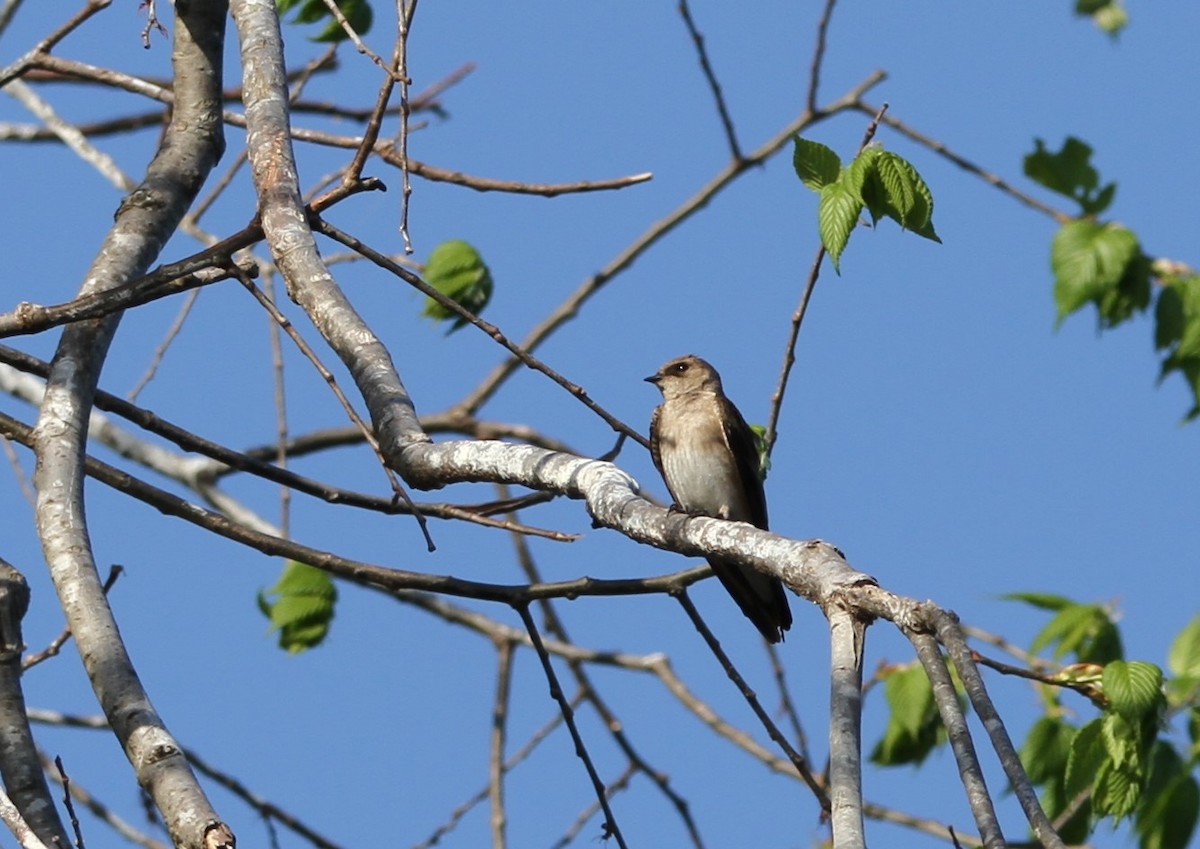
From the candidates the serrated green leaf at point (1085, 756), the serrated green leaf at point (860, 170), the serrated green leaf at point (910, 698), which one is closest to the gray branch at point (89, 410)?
the serrated green leaf at point (860, 170)

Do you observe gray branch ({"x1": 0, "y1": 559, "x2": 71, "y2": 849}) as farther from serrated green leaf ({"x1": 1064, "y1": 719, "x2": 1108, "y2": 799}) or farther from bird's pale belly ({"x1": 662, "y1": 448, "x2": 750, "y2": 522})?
bird's pale belly ({"x1": 662, "y1": 448, "x2": 750, "y2": 522})

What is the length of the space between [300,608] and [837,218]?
3.24m

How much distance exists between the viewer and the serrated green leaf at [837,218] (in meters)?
4.27

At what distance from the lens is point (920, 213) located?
14.5 feet

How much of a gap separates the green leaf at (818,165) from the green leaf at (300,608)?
9.91ft

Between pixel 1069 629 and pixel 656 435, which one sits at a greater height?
pixel 656 435

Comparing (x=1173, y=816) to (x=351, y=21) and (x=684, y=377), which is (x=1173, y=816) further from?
(x=351, y=21)

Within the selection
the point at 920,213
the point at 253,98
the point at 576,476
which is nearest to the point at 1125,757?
the point at 920,213

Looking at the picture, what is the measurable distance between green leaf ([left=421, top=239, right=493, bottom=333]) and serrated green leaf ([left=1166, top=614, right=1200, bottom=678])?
3171 millimetres

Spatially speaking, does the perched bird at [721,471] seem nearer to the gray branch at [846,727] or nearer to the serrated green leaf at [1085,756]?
the serrated green leaf at [1085,756]

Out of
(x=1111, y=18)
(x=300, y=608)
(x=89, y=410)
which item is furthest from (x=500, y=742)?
(x=1111, y=18)

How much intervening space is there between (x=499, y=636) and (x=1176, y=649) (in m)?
3.27

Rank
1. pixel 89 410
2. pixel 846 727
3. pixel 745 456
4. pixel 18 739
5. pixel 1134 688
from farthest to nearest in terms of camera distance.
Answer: pixel 745 456 < pixel 1134 688 < pixel 89 410 < pixel 18 739 < pixel 846 727

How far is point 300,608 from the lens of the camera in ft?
21.5
